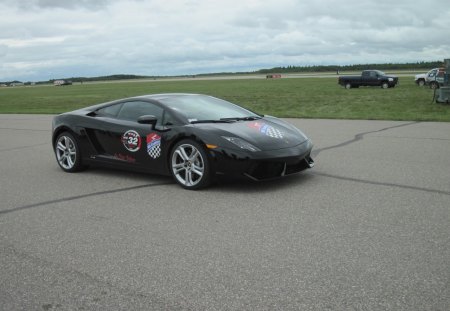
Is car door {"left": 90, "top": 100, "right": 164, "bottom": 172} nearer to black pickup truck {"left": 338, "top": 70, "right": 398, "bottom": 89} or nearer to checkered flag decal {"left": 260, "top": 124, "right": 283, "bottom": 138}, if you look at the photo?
checkered flag decal {"left": 260, "top": 124, "right": 283, "bottom": 138}

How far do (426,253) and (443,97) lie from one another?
1709cm

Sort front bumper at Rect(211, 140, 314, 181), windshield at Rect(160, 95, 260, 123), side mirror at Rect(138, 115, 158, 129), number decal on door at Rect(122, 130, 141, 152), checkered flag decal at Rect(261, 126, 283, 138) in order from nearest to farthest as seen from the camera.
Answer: front bumper at Rect(211, 140, 314, 181), checkered flag decal at Rect(261, 126, 283, 138), side mirror at Rect(138, 115, 158, 129), windshield at Rect(160, 95, 260, 123), number decal on door at Rect(122, 130, 141, 152)

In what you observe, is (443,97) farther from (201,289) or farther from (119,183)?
(201,289)

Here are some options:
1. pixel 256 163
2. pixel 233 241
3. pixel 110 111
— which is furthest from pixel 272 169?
pixel 110 111

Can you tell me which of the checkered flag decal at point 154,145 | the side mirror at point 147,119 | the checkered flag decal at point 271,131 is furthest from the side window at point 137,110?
the checkered flag decal at point 271,131

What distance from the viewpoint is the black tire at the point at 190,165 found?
21.4 ft

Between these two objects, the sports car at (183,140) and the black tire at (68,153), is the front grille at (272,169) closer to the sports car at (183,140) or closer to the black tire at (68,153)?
the sports car at (183,140)

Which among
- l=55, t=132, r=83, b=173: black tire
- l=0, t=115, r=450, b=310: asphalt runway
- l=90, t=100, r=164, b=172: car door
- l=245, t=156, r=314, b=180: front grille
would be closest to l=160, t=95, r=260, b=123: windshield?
l=90, t=100, r=164, b=172: car door

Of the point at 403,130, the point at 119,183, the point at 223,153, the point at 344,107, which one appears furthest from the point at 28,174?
the point at 344,107

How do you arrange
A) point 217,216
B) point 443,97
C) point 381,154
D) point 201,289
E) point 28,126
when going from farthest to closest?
point 443,97, point 28,126, point 381,154, point 217,216, point 201,289

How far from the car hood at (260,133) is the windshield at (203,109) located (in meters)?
0.29

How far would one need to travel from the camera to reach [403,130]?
12.1 meters

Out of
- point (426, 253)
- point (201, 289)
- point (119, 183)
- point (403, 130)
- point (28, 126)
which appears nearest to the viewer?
point (201, 289)

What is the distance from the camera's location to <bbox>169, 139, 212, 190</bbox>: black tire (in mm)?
6508
